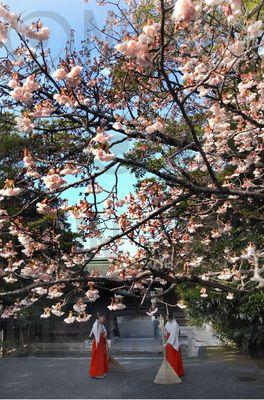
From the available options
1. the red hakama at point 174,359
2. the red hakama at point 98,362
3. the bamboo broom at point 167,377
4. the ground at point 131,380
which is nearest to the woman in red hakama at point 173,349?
the red hakama at point 174,359

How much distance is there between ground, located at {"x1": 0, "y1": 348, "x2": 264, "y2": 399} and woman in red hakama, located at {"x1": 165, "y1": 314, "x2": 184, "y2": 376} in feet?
1.06

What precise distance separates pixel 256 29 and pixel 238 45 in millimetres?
234

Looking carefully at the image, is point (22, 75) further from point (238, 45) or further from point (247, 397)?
point (247, 397)

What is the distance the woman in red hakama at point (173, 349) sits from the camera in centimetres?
1102

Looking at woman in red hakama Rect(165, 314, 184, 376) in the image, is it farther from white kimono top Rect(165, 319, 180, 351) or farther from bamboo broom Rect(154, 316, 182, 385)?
bamboo broom Rect(154, 316, 182, 385)

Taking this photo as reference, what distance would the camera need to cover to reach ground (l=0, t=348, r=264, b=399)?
30.4ft

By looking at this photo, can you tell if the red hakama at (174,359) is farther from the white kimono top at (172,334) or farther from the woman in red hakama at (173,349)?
the white kimono top at (172,334)

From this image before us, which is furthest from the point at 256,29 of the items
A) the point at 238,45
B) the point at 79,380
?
the point at 79,380

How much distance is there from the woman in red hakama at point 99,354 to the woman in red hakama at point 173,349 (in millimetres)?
1611

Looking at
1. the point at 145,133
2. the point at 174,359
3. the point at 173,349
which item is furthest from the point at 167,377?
the point at 145,133

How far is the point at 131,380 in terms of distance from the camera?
10750 millimetres

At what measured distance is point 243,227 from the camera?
11242 millimetres

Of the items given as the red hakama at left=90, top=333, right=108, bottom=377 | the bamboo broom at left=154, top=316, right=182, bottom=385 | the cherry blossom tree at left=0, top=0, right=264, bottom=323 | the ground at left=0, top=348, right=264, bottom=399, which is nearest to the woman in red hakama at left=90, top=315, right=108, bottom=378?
the red hakama at left=90, top=333, right=108, bottom=377

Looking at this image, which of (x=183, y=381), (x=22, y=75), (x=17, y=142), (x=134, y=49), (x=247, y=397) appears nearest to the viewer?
(x=134, y=49)
